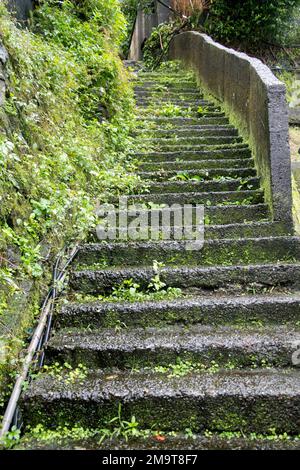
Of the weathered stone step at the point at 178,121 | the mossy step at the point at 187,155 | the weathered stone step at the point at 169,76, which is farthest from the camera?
the weathered stone step at the point at 169,76

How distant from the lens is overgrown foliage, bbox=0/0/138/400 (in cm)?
289

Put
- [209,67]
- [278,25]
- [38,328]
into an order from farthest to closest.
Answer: [278,25]
[209,67]
[38,328]

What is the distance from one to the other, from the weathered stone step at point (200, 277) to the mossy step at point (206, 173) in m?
1.62

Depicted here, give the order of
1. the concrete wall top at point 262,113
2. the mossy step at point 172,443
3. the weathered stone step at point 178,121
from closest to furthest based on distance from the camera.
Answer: the mossy step at point 172,443, the concrete wall top at point 262,113, the weathered stone step at point 178,121

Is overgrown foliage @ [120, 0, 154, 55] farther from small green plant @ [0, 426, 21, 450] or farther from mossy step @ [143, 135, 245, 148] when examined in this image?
small green plant @ [0, 426, 21, 450]

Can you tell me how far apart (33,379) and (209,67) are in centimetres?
623

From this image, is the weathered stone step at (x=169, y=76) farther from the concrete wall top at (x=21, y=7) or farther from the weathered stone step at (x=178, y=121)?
the concrete wall top at (x=21, y=7)

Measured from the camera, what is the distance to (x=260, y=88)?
4.12m

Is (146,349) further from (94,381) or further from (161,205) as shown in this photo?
(161,205)

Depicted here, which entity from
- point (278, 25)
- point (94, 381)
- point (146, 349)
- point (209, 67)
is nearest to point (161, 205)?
point (146, 349)

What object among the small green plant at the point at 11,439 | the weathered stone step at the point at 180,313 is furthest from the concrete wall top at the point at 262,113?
the small green plant at the point at 11,439

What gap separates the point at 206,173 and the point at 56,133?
1661mm

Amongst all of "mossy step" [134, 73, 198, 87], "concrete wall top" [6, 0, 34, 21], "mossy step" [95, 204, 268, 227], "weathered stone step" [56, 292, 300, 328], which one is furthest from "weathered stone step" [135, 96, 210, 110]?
"weathered stone step" [56, 292, 300, 328]

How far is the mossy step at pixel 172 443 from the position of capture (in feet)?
7.45
